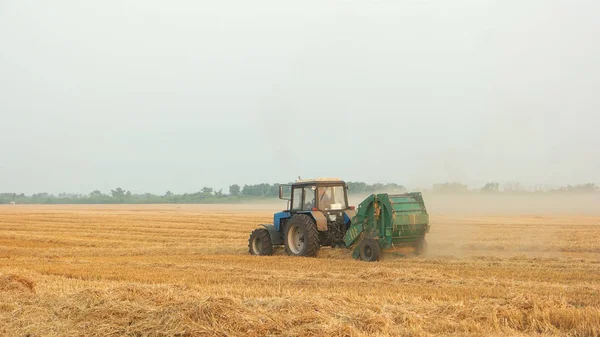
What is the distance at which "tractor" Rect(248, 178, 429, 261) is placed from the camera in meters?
15.4

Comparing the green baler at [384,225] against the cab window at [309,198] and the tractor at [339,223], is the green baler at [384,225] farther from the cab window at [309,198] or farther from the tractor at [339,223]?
the cab window at [309,198]

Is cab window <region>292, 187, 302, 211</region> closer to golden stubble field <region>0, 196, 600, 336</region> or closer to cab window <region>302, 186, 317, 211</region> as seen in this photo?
cab window <region>302, 186, 317, 211</region>

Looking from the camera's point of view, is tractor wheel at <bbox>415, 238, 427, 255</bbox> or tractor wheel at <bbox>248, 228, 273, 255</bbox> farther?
tractor wheel at <bbox>248, 228, 273, 255</bbox>

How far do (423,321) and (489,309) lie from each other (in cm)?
106

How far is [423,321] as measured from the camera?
7.29 meters

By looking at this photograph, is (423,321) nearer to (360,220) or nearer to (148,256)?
(360,220)

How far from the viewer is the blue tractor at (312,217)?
16.5 m

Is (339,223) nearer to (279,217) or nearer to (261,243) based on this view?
(279,217)

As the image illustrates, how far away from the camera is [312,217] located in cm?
1681

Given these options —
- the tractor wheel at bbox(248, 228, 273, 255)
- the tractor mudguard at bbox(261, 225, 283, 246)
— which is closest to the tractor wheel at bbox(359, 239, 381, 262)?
the tractor mudguard at bbox(261, 225, 283, 246)

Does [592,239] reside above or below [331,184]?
below

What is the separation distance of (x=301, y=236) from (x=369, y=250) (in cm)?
232

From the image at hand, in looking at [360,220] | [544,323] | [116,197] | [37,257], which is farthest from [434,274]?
[116,197]

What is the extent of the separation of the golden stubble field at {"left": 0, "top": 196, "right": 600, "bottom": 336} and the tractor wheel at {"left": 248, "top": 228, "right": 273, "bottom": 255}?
1.03 meters
